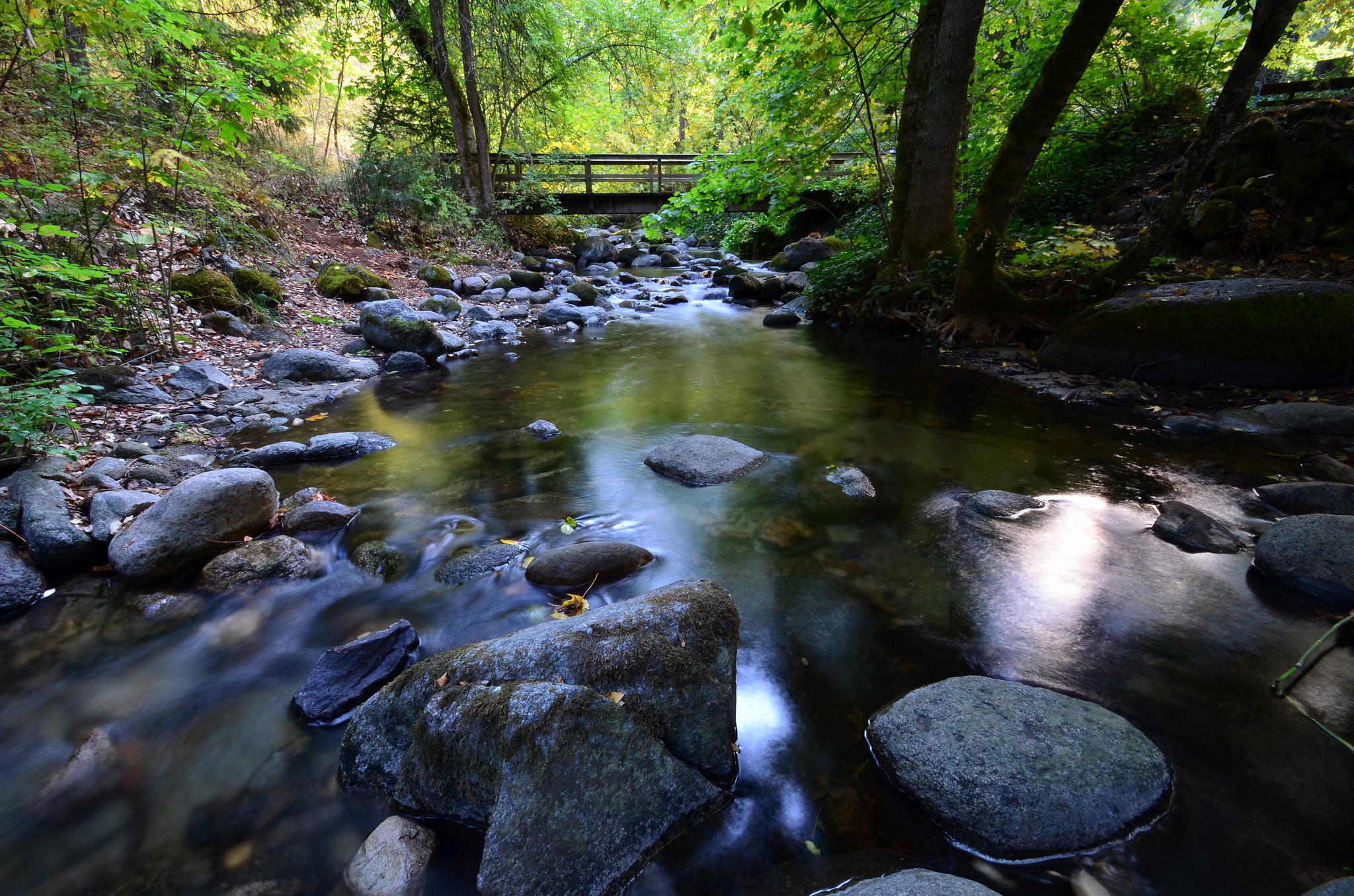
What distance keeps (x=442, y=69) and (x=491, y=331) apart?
8594 mm

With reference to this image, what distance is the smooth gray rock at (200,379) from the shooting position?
20.3ft

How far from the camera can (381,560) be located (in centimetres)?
380

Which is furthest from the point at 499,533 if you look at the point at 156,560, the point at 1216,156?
the point at 1216,156

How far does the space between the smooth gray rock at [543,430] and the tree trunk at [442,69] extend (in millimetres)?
12288

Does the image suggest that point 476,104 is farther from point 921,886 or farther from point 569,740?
point 921,886

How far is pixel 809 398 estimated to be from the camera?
720 centimetres

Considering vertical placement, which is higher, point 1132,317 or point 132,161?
point 132,161

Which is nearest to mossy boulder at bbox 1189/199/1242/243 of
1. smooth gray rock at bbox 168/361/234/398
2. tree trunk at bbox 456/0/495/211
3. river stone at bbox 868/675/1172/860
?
river stone at bbox 868/675/1172/860

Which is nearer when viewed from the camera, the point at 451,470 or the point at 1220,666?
the point at 1220,666

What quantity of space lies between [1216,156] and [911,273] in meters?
4.82

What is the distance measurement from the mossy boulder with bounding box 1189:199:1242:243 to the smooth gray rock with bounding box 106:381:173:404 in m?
13.1

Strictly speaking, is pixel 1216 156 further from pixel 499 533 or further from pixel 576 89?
pixel 576 89

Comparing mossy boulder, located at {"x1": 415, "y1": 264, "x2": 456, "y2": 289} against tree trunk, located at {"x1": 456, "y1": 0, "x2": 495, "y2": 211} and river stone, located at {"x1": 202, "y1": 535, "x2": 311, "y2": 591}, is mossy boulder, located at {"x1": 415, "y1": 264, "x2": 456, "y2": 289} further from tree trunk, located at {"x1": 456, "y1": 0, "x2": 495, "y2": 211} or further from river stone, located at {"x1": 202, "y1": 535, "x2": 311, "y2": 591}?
river stone, located at {"x1": 202, "y1": 535, "x2": 311, "y2": 591}

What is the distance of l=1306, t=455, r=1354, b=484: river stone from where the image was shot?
4188mm
